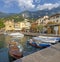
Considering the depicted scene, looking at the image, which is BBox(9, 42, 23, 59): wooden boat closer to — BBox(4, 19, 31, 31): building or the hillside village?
the hillside village

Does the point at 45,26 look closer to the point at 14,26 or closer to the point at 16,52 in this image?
the point at 14,26

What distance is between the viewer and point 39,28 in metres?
92.7

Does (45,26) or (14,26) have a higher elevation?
(45,26)

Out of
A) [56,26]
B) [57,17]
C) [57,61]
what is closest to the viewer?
[57,61]

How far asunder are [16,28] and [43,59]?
119878 mm

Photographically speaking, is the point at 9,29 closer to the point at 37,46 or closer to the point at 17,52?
the point at 37,46

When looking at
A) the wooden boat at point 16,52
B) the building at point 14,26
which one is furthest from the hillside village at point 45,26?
the wooden boat at point 16,52

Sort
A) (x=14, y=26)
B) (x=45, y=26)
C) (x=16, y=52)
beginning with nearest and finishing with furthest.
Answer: (x=16, y=52), (x=45, y=26), (x=14, y=26)

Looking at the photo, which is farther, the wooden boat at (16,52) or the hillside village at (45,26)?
the hillside village at (45,26)

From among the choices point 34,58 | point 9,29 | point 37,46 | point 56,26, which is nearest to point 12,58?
point 34,58

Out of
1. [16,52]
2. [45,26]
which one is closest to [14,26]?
[45,26]

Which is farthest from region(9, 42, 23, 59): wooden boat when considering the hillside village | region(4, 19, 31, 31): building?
region(4, 19, 31, 31): building

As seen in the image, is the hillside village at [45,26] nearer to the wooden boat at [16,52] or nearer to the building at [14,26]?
the building at [14,26]

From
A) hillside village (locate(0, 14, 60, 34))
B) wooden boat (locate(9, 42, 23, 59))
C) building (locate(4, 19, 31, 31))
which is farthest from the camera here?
building (locate(4, 19, 31, 31))
